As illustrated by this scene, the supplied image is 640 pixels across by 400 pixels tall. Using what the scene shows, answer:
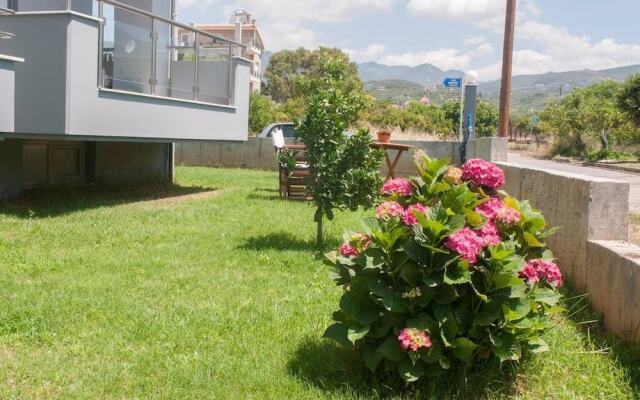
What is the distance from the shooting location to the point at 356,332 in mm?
3494

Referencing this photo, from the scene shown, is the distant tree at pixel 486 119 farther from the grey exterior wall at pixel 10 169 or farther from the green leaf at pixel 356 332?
the green leaf at pixel 356 332

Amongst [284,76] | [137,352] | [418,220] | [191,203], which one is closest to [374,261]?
[418,220]

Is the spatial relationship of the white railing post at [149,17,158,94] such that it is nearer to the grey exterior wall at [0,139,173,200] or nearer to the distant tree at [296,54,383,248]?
the grey exterior wall at [0,139,173,200]

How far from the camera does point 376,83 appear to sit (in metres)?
194

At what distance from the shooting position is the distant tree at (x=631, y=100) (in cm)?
2956

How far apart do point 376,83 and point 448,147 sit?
581 feet

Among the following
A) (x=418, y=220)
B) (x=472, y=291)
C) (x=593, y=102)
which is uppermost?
(x=593, y=102)

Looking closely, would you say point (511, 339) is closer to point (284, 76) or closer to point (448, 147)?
point (448, 147)

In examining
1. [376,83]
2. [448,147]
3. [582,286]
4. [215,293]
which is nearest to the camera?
[582,286]

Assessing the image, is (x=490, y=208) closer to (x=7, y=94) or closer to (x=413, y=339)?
(x=413, y=339)

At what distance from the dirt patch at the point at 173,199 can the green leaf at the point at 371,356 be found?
24.8 feet

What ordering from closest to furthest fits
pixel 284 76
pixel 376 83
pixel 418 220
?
pixel 418 220, pixel 284 76, pixel 376 83

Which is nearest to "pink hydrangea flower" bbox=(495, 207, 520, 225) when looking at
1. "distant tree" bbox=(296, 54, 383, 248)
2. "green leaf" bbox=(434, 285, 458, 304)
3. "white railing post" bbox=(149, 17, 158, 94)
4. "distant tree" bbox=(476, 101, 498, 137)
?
"green leaf" bbox=(434, 285, 458, 304)

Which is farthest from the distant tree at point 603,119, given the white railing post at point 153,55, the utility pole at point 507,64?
the white railing post at point 153,55
